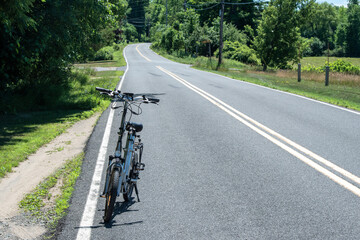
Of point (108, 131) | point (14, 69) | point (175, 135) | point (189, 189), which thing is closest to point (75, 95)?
point (14, 69)

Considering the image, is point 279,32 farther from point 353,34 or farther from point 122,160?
point 353,34

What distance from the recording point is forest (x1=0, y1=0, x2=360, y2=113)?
11898 millimetres

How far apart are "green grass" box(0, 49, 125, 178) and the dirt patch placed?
19cm

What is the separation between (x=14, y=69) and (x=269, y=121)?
8.38 m

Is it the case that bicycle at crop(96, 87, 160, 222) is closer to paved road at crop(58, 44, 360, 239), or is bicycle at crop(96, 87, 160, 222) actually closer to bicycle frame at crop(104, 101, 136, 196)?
bicycle frame at crop(104, 101, 136, 196)

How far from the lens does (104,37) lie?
32438 millimetres

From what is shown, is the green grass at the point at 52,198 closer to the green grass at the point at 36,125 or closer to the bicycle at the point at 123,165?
the bicycle at the point at 123,165

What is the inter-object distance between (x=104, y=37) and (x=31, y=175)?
2783cm

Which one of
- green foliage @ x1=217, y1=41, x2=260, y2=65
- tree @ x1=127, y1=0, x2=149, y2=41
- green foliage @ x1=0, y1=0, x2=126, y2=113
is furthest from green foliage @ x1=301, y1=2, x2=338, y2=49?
green foliage @ x1=0, y1=0, x2=126, y2=113

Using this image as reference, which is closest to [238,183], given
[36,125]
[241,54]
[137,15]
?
[36,125]

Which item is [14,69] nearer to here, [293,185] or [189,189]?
[189,189]

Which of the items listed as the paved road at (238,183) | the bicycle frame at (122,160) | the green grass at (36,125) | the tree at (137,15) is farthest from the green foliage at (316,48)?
the bicycle frame at (122,160)

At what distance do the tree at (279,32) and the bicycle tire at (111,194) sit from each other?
43.5 m

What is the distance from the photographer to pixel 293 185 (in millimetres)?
5242
